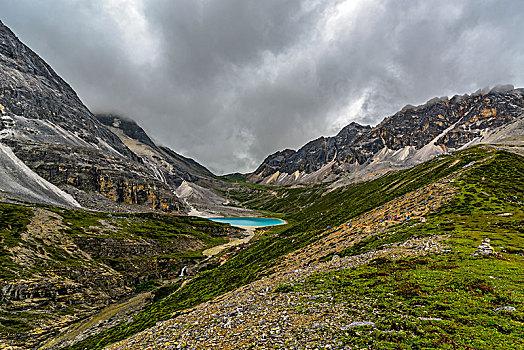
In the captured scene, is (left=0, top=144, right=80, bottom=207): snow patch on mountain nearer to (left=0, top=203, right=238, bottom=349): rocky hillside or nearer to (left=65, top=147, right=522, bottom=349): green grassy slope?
(left=0, top=203, right=238, bottom=349): rocky hillside

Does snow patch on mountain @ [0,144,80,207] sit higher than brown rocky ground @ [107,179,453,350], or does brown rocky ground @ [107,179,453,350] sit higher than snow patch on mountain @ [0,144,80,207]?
snow patch on mountain @ [0,144,80,207]

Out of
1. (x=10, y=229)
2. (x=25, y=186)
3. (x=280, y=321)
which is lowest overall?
(x=280, y=321)

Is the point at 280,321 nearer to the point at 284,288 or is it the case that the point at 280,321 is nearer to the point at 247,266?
the point at 284,288

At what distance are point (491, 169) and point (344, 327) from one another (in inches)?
2938

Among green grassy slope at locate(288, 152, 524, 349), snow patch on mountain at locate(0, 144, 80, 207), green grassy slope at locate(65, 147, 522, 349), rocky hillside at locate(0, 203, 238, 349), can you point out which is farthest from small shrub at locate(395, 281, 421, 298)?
snow patch on mountain at locate(0, 144, 80, 207)

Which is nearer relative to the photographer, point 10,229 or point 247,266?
point 247,266

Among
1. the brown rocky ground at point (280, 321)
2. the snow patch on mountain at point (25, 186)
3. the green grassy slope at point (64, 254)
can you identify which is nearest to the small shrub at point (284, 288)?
the brown rocky ground at point (280, 321)

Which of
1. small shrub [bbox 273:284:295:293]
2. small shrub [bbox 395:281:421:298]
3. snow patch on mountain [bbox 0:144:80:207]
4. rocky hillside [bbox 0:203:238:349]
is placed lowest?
small shrub [bbox 395:281:421:298]

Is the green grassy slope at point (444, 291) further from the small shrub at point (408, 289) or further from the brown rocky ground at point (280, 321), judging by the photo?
the brown rocky ground at point (280, 321)

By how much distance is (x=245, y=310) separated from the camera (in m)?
20.9

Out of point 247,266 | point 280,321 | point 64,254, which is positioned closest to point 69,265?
point 64,254

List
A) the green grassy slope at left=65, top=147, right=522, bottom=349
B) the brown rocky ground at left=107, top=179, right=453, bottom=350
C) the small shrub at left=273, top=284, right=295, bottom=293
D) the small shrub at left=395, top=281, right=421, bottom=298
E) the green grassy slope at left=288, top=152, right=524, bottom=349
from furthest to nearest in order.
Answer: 1. the green grassy slope at left=65, top=147, right=522, bottom=349
2. the small shrub at left=273, top=284, right=295, bottom=293
3. the small shrub at left=395, top=281, right=421, bottom=298
4. the brown rocky ground at left=107, top=179, right=453, bottom=350
5. the green grassy slope at left=288, top=152, right=524, bottom=349

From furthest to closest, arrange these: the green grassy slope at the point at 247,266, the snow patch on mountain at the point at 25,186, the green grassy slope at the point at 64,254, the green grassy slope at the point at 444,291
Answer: the snow patch on mountain at the point at 25,186
the green grassy slope at the point at 64,254
the green grassy slope at the point at 247,266
the green grassy slope at the point at 444,291

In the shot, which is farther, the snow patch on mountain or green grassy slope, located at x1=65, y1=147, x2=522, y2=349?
the snow patch on mountain
